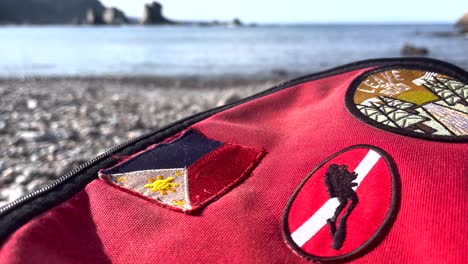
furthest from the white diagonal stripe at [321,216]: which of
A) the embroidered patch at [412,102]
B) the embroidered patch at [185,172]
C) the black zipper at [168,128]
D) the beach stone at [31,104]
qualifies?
the beach stone at [31,104]

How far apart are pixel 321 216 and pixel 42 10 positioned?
7464 centimetres

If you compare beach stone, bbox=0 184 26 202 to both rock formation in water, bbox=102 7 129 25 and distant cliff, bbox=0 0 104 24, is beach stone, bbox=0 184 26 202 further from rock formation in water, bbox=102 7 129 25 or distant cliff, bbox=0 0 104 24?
rock formation in water, bbox=102 7 129 25

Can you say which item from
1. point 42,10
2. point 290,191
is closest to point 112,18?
point 42,10

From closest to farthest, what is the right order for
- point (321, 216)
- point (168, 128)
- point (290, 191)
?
point (321, 216) → point (290, 191) → point (168, 128)

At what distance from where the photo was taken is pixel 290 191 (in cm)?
126

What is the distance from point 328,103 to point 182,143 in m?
0.52

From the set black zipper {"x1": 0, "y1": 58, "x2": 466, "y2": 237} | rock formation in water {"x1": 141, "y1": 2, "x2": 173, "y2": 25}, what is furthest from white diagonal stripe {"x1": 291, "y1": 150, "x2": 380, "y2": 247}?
rock formation in water {"x1": 141, "y1": 2, "x2": 173, "y2": 25}

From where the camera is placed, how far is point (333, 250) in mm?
1025

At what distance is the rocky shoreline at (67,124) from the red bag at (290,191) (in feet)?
2.28

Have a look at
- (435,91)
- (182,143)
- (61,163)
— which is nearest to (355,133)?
(435,91)

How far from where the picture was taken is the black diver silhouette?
1.05 meters

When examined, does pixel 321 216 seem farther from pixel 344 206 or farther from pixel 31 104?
pixel 31 104

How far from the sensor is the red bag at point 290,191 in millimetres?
1018

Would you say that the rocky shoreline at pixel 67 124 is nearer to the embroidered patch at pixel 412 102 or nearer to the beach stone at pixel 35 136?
the beach stone at pixel 35 136
